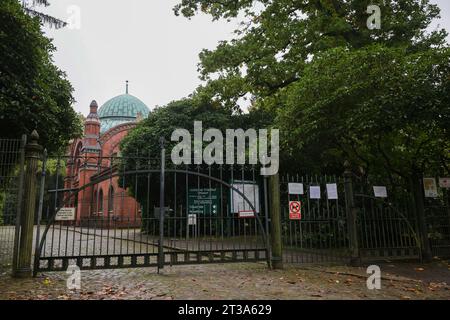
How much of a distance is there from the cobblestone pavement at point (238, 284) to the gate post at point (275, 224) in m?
0.32

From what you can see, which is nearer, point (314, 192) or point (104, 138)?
point (314, 192)

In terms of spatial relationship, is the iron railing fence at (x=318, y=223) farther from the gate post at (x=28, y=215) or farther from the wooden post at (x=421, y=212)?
the gate post at (x=28, y=215)

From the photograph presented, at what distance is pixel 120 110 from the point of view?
42781 mm

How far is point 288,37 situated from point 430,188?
7.86m

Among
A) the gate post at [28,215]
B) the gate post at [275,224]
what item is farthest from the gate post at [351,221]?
the gate post at [28,215]

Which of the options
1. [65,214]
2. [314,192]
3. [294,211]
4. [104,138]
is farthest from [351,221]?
[104,138]

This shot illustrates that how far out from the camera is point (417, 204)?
931 cm

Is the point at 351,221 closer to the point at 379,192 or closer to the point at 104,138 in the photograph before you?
the point at 379,192

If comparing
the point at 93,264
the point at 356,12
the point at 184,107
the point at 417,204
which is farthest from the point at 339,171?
the point at 93,264

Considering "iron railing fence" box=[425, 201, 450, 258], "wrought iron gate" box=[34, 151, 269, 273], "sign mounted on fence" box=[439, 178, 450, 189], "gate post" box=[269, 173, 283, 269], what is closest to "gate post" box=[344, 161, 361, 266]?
"gate post" box=[269, 173, 283, 269]

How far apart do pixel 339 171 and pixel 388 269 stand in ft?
22.4

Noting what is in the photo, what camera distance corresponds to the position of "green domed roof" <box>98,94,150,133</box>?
41312 millimetres

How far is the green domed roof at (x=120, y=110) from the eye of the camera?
136 ft

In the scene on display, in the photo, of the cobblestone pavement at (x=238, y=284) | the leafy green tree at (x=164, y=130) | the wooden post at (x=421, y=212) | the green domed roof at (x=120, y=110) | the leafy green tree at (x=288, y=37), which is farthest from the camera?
the green domed roof at (x=120, y=110)
